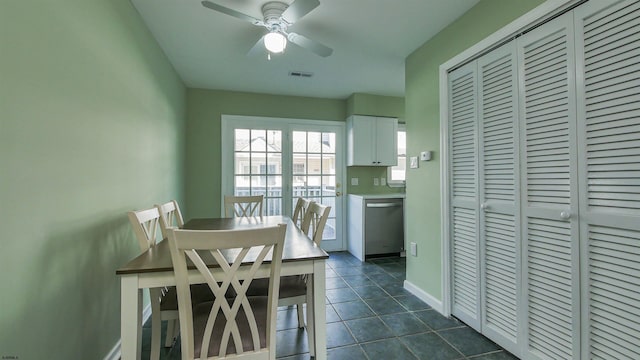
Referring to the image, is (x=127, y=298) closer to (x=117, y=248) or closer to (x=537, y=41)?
(x=117, y=248)

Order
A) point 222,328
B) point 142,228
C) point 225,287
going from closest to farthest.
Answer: point 225,287, point 222,328, point 142,228

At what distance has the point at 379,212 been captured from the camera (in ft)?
12.5

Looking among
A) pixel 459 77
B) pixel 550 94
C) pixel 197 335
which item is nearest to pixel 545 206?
pixel 550 94

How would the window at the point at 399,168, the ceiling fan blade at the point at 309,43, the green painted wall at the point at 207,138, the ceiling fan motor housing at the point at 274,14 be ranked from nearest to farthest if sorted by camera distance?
the ceiling fan motor housing at the point at 274,14, the ceiling fan blade at the point at 309,43, the green painted wall at the point at 207,138, the window at the point at 399,168

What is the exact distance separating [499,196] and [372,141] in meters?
2.34

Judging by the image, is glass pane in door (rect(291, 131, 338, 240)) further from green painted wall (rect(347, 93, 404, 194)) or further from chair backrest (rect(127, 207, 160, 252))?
chair backrest (rect(127, 207, 160, 252))

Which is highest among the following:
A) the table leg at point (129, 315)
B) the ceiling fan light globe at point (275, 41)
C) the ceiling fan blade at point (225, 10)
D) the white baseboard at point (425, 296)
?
the ceiling fan blade at point (225, 10)

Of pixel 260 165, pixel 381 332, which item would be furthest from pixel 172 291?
pixel 260 165

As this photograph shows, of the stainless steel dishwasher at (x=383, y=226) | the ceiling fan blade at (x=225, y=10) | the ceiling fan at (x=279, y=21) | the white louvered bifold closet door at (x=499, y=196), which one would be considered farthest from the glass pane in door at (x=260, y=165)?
the white louvered bifold closet door at (x=499, y=196)

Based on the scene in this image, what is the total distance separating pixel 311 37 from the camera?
2414 mm

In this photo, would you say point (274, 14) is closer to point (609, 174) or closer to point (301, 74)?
point (301, 74)

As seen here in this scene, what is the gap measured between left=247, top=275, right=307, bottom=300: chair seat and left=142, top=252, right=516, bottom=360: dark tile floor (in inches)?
18.3

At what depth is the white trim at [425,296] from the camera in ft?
7.57

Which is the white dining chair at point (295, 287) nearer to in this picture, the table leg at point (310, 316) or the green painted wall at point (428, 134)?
the table leg at point (310, 316)
